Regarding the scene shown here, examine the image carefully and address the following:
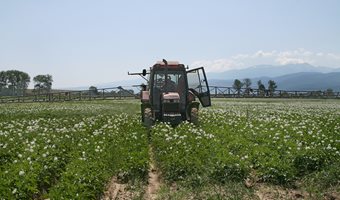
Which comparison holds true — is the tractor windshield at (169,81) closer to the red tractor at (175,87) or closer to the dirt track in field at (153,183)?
the red tractor at (175,87)

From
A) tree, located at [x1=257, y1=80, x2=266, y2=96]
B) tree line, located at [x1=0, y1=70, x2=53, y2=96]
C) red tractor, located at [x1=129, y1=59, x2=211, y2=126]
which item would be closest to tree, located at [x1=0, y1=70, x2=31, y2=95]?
tree line, located at [x1=0, y1=70, x2=53, y2=96]

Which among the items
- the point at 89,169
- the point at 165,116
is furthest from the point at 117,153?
the point at 165,116

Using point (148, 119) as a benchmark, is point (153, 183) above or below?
below

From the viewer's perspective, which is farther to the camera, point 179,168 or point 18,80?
point 18,80

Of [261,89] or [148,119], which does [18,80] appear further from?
[148,119]

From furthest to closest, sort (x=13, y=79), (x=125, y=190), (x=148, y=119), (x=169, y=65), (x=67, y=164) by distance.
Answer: (x=13, y=79) → (x=169, y=65) → (x=148, y=119) → (x=67, y=164) → (x=125, y=190)

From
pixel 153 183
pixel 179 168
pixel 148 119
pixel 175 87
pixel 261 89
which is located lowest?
pixel 153 183

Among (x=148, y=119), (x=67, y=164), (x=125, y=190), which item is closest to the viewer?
(x=125, y=190)

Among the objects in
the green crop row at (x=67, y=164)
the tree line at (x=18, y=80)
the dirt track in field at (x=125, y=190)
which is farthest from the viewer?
the tree line at (x=18, y=80)

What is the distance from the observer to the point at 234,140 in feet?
42.4

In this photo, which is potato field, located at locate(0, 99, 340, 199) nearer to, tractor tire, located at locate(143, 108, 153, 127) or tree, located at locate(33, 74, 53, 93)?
tractor tire, located at locate(143, 108, 153, 127)

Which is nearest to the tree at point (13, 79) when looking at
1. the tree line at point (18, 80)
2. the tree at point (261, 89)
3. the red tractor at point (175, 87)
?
the tree line at point (18, 80)

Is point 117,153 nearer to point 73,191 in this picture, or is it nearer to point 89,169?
point 89,169

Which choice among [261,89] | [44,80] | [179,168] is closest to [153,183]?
[179,168]
